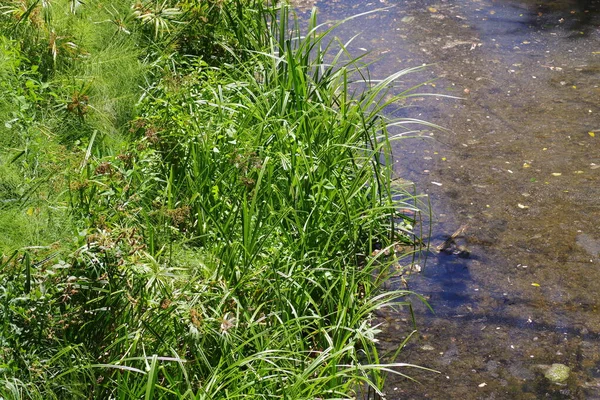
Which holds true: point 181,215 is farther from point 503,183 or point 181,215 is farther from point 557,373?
point 503,183

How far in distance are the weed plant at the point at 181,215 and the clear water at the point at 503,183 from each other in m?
0.29

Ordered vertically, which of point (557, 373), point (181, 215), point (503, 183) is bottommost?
point (557, 373)

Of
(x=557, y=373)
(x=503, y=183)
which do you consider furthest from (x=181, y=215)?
(x=503, y=183)

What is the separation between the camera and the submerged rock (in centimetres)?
348

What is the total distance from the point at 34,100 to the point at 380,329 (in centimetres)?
203

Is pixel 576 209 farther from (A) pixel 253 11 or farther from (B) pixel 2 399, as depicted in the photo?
(B) pixel 2 399

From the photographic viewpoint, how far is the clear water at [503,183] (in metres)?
3.62

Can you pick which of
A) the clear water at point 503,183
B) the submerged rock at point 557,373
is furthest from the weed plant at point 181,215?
the submerged rock at point 557,373

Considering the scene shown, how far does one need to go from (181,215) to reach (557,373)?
1725mm

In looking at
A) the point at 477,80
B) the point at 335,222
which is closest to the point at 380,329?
the point at 335,222

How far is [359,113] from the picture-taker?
4.37 metres

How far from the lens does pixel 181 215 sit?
361 centimetres

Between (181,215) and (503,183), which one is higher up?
(181,215)

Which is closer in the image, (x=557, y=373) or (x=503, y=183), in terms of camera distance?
(x=557, y=373)
